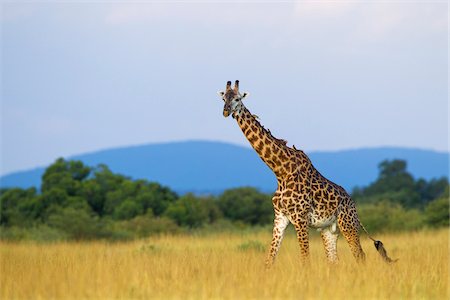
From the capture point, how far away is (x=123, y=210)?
103 feet

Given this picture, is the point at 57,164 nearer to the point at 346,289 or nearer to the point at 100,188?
the point at 100,188

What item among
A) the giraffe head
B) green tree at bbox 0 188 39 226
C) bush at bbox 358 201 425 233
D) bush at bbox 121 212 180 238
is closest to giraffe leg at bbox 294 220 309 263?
the giraffe head

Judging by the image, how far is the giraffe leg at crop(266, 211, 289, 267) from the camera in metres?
11.1

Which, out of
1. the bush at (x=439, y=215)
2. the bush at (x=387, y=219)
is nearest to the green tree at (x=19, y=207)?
the bush at (x=387, y=219)

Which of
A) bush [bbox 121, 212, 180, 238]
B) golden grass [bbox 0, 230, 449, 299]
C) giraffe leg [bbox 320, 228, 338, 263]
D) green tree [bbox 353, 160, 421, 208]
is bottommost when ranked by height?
golden grass [bbox 0, 230, 449, 299]

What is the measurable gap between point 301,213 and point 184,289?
3.07 m

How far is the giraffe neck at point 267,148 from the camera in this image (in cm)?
1134

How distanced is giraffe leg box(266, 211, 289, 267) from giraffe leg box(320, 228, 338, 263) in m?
0.68

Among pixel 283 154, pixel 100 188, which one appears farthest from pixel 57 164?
pixel 283 154

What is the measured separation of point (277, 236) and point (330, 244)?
94 centimetres

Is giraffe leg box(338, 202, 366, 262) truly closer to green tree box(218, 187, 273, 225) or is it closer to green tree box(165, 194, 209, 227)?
green tree box(165, 194, 209, 227)

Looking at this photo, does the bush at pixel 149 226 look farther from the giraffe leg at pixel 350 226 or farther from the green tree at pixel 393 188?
the green tree at pixel 393 188

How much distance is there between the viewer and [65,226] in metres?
26.3

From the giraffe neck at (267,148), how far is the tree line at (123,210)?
1453 cm
